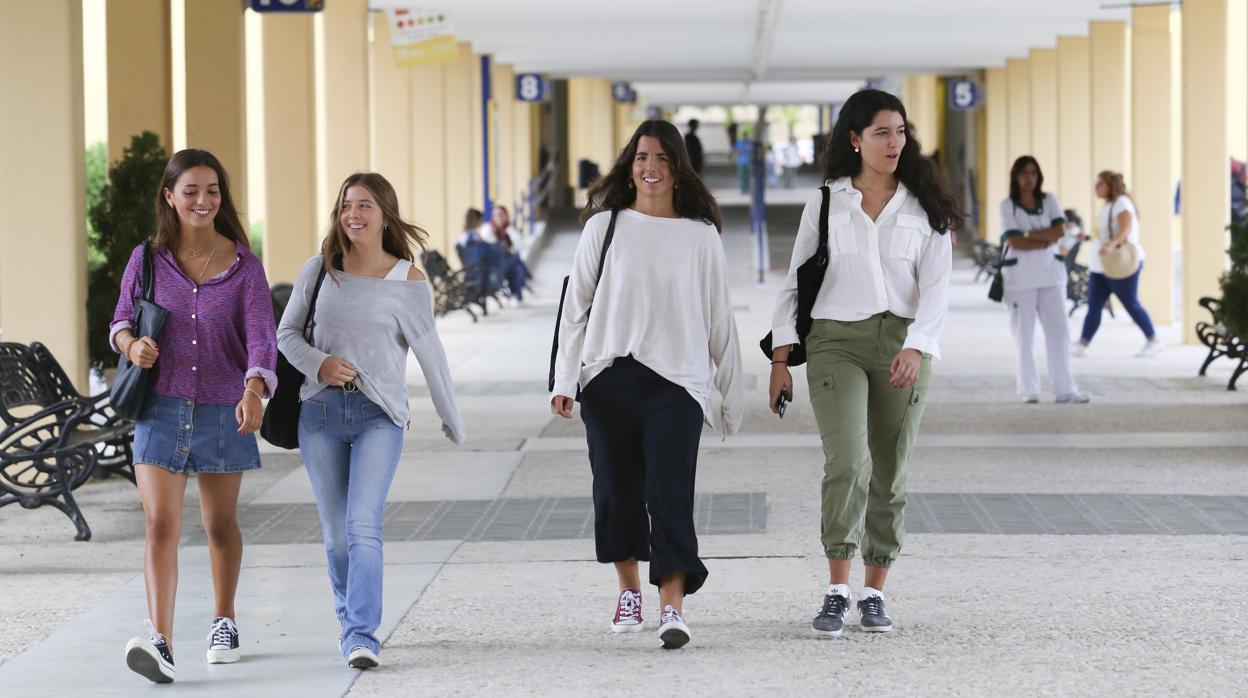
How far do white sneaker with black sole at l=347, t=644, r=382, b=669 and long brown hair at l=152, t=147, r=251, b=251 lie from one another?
1292 mm

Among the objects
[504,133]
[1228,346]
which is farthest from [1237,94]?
[1228,346]

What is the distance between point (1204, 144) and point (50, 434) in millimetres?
13155

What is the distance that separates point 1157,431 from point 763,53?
66.5 ft

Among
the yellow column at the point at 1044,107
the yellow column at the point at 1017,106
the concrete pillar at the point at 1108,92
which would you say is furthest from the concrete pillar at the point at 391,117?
the yellow column at the point at 1017,106

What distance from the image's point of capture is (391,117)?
82.0 ft

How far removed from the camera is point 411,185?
2520cm

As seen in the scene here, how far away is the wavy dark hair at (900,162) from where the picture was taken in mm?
6055

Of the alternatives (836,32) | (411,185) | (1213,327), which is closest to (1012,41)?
(836,32)

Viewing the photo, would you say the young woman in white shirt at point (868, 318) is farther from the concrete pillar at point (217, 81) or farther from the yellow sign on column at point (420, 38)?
the yellow sign on column at point (420, 38)

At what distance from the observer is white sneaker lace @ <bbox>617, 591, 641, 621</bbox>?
609cm

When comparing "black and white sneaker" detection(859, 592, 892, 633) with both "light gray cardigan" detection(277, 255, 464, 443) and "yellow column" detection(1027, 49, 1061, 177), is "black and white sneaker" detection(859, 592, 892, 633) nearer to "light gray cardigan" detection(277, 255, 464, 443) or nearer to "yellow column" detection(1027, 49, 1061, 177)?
"light gray cardigan" detection(277, 255, 464, 443)

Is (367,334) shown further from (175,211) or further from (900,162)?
(900,162)

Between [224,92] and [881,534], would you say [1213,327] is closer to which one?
→ [224,92]

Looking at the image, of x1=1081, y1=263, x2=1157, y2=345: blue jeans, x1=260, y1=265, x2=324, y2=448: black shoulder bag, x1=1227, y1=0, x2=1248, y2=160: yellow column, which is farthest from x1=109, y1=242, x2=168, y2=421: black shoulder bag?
x1=1227, y1=0, x2=1248, y2=160: yellow column
